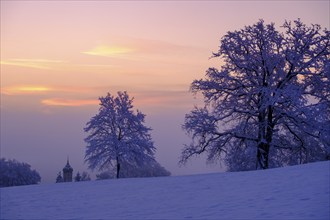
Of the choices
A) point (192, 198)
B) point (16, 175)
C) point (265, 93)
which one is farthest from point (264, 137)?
point (16, 175)

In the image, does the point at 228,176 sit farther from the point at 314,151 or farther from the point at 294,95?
the point at 314,151

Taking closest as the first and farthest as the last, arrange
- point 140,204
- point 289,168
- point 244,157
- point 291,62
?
point 140,204 < point 289,168 < point 291,62 < point 244,157

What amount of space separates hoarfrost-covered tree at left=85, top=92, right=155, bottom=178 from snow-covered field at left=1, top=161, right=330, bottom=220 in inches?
686

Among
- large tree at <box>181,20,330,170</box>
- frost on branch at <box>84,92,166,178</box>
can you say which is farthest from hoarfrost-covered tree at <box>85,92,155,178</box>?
large tree at <box>181,20,330,170</box>

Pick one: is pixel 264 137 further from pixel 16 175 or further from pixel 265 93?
pixel 16 175

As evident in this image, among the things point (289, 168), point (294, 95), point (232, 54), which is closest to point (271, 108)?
point (294, 95)

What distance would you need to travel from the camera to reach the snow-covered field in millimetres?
11914

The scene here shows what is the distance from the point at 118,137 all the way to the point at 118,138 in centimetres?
13

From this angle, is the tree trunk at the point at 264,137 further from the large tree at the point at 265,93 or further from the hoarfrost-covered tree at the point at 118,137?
the hoarfrost-covered tree at the point at 118,137

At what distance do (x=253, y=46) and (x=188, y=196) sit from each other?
573 inches

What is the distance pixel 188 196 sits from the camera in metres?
14.4

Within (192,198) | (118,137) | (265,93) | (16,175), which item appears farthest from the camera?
→ (16,175)

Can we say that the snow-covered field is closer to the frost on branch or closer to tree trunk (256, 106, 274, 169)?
tree trunk (256, 106, 274, 169)

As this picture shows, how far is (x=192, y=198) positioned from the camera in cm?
1410
